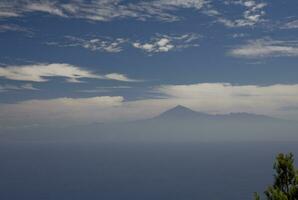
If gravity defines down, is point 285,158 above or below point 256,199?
above

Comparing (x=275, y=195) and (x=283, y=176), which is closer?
(x=275, y=195)

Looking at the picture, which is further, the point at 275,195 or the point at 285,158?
the point at 285,158

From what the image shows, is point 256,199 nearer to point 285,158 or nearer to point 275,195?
point 275,195

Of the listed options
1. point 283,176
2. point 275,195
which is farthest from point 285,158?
point 275,195

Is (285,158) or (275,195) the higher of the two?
(285,158)

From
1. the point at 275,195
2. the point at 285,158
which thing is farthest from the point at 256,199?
the point at 285,158

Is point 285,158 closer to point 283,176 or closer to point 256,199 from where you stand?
point 283,176
